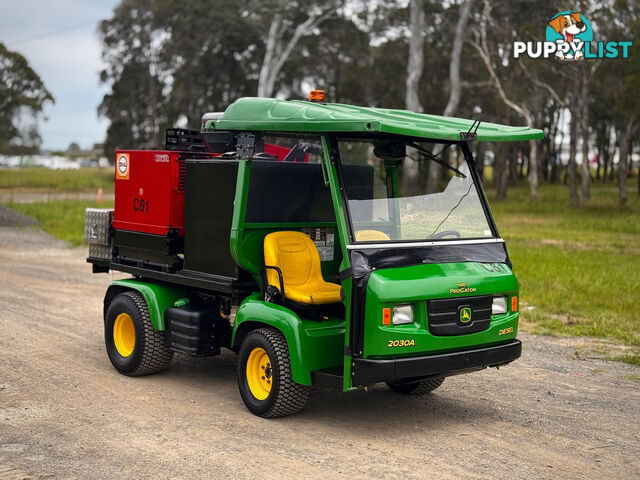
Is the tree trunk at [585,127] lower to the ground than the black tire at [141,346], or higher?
higher

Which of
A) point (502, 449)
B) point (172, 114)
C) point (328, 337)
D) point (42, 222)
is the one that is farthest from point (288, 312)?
point (172, 114)

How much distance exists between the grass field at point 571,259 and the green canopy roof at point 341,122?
4.01 metres

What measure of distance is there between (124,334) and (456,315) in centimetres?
363

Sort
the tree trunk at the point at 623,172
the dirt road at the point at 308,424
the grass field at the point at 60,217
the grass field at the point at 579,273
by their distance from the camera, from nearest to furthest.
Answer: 1. the dirt road at the point at 308,424
2. the grass field at the point at 579,273
3. the grass field at the point at 60,217
4. the tree trunk at the point at 623,172

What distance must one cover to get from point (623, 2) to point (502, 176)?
44.4 ft

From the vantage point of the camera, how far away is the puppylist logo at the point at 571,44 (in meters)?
34.9

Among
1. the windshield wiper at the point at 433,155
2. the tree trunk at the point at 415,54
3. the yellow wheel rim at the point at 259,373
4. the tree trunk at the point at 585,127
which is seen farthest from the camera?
the tree trunk at the point at 415,54

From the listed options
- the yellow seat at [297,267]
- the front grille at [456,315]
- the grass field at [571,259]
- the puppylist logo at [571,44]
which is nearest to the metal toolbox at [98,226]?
the yellow seat at [297,267]

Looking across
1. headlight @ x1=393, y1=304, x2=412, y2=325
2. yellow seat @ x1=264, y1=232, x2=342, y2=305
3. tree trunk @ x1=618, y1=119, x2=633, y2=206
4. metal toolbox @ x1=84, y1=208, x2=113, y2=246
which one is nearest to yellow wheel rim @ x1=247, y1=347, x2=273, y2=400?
yellow seat @ x1=264, y1=232, x2=342, y2=305

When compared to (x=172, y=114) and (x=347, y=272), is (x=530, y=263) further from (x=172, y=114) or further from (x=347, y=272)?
(x=172, y=114)

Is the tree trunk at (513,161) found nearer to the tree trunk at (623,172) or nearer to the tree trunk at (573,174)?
the tree trunk at (573,174)

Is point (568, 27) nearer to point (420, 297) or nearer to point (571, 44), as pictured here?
point (571, 44)

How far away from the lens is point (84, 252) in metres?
19.5

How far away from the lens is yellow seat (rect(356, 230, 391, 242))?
6.50 m
